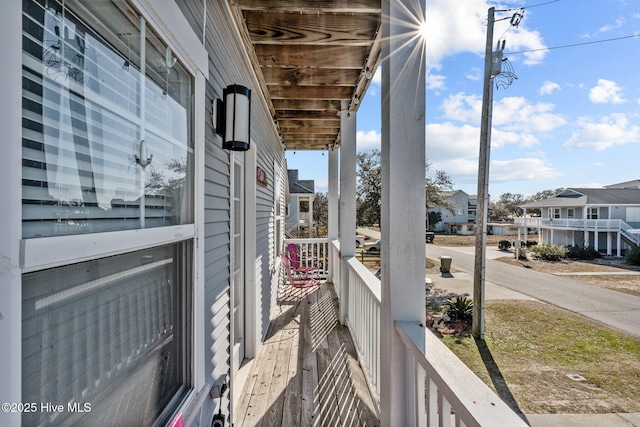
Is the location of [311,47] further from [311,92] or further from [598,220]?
[598,220]

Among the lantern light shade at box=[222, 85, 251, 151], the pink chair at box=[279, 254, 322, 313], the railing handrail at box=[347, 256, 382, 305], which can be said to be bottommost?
the pink chair at box=[279, 254, 322, 313]

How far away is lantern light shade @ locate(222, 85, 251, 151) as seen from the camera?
63.9 inches

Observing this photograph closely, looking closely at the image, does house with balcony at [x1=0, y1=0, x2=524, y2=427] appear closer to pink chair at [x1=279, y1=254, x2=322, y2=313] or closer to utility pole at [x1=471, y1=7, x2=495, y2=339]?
pink chair at [x1=279, y1=254, x2=322, y2=313]

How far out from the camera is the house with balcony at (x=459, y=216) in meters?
20.0

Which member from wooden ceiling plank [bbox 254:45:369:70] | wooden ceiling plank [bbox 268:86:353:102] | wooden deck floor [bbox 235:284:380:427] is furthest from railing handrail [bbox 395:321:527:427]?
wooden ceiling plank [bbox 268:86:353:102]

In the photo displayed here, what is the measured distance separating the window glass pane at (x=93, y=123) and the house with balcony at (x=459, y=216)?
2007 centimetres

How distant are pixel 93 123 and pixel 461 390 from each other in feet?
4.14

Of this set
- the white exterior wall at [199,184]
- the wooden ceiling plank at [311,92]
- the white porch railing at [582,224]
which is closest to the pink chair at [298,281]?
Result: the white exterior wall at [199,184]

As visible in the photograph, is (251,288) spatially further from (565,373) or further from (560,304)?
(560,304)

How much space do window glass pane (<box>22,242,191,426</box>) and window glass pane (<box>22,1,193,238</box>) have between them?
12 centimetres

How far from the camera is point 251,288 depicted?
2816 mm

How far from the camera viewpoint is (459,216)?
22.6 m

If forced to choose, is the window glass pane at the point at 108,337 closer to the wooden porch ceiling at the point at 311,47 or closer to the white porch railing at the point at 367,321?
the white porch railing at the point at 367,321

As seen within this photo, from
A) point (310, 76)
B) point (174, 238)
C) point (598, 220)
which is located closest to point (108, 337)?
point (174, 238)
